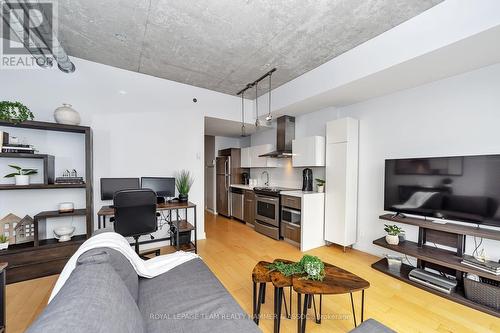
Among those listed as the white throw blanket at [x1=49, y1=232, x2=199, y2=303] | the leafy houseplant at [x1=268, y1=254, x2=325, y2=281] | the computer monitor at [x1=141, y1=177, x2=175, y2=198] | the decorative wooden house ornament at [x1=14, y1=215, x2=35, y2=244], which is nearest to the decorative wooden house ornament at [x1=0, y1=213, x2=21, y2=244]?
the decorative wooden house ornament at [x1=14, y1=215, x2=35, y2=244]

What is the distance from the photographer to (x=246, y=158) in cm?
568

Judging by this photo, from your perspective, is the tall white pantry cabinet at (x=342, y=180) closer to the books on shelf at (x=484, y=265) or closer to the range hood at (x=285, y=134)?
the range hood at (x=285, y=134)

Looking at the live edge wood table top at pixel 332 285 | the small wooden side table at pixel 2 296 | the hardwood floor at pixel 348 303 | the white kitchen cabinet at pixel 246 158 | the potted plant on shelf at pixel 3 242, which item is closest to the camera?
the live edge wood table top at pixel 332 285

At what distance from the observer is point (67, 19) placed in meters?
2.13

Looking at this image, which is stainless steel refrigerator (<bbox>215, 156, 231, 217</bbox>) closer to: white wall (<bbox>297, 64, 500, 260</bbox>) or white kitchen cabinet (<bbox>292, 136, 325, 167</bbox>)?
white kitchen cabinet (<bbox>292, 136, 325, 167</bbox>)

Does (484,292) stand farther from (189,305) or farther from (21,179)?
(21,179)

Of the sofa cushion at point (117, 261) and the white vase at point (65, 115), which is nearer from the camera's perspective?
the sofa cushion at point (117, 261)

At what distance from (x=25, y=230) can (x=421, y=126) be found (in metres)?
5.37

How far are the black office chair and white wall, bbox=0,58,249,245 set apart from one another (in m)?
0.90

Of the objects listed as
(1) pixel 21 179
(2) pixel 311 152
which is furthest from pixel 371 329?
(1) pixel 21 179

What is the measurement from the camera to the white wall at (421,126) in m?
2.24

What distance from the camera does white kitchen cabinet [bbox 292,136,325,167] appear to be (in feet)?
12.0

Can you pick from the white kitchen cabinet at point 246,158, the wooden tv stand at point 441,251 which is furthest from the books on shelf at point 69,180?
the wooden tv stand at point 441,251

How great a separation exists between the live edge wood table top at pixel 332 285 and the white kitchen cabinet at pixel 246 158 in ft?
13.3
